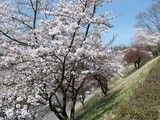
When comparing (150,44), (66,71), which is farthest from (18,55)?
(150,44)

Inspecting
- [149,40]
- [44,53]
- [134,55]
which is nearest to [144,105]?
[44,53]

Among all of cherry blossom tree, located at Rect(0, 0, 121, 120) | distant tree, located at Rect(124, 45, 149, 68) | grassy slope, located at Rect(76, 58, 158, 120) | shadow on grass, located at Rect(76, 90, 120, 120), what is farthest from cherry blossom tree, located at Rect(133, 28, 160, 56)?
cherry blossom tree, located at Rect(0, 0, 121, 120)

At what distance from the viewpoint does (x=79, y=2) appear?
16.6 m

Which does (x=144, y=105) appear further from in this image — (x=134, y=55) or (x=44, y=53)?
(x=134, y=55)

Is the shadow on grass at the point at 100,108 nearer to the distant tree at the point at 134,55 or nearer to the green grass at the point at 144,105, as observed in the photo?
the green grass at the point at 144,105

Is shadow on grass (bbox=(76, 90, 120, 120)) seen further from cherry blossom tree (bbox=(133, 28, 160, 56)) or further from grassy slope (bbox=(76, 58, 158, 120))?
cherry blossom tree (bbox=(133, 28, 160, 56))

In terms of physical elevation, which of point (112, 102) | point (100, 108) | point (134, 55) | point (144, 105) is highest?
point (134, 55)

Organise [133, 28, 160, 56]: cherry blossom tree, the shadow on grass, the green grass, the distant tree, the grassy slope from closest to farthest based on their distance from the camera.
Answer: the green grass
the grassy slope
the shadow on grass
the distant tree
[133, 28, 160, 56]: cherry blossom tree

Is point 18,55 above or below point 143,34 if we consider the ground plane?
below

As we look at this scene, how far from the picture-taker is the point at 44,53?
14633 mm

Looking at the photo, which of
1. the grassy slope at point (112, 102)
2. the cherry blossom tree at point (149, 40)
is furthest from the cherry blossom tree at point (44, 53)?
the cherry blossom tree at point (149, 40)

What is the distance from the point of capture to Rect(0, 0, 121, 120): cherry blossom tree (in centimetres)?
1503

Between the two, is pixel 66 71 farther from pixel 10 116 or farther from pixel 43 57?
pixel 10 116

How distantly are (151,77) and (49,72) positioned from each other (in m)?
4.50
